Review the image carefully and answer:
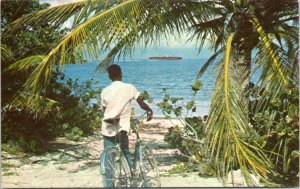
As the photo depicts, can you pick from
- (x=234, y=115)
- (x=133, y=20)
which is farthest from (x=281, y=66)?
(x=133, y=20)

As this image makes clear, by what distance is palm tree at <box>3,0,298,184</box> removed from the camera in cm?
431

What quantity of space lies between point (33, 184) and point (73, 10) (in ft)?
6.22

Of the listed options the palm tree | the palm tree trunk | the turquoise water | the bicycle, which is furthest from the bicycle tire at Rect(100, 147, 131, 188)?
the palm tree trunk

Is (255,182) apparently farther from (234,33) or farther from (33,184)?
(33,184)

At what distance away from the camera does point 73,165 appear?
579cm

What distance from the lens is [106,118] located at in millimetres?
4230

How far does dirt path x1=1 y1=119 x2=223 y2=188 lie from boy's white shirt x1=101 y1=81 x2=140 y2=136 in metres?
0.86

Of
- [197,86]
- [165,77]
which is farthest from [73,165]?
[197,86]

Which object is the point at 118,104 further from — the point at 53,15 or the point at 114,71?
the point at 53,15

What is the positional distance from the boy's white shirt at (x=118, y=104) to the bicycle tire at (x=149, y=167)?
0.91ft

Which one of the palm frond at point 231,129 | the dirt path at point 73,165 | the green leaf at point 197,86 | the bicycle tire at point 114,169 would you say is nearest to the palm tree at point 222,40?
the palm frond at point 231,129

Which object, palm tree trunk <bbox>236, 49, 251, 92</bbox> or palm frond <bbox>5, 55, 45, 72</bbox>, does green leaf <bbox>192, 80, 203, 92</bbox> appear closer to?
palm tree trunk <bbox>236, 49, 251, 92</bbox>

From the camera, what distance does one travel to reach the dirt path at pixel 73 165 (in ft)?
15.8

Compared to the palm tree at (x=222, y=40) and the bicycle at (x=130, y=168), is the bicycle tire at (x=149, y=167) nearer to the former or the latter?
the bicycle at (x=130, y=168)
